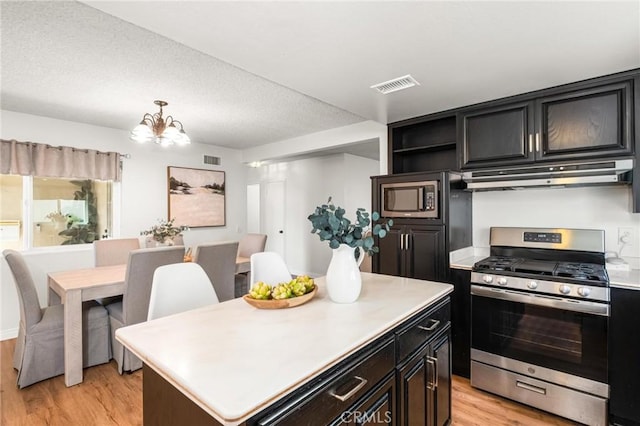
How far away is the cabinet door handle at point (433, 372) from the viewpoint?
1.62 meters

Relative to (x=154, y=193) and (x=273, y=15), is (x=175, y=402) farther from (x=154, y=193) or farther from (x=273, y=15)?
(x=154, y=193)

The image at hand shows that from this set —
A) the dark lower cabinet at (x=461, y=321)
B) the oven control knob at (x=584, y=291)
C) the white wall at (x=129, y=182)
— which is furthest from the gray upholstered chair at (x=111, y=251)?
the oven control knob at (x=584, y=291)

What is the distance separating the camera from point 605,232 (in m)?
2.44

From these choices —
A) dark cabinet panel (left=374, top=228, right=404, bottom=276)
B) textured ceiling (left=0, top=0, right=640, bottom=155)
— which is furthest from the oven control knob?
textured ceiling (left=0, top=0, right=640, bottom=155)

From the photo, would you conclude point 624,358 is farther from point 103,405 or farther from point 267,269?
point 103,405

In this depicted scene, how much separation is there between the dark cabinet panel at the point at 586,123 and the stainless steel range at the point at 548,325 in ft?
2.16

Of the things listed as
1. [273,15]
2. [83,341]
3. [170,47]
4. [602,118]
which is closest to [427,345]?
[273,15]

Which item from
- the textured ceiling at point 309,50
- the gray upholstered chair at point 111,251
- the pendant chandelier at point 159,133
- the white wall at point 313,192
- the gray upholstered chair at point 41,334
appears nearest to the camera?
the textured ceiling at point 309,50

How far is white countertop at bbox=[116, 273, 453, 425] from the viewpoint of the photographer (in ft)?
2.68

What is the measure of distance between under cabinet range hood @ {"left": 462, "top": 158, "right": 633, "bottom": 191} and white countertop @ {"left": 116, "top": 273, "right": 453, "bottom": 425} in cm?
146

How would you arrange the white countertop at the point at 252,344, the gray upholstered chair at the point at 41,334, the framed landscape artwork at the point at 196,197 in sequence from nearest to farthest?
the white countertop at the point at 252,344 < the gray upholstered chair at the point at 41,334 < the framed landscape artwork at the point at 196,197

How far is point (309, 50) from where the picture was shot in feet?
6.19

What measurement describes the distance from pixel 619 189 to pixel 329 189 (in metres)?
4.02

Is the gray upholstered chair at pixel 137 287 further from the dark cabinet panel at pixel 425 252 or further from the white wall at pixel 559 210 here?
the white wall at pixel 559 210
